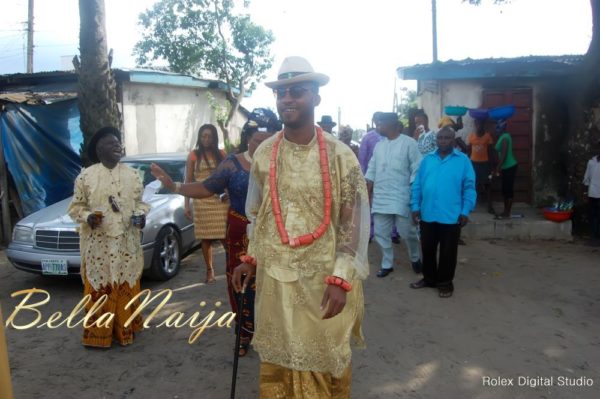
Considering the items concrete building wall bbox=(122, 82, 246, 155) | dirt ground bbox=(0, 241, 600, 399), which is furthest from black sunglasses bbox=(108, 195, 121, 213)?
concrete building wall bbox=(122, 82, 246, 155)

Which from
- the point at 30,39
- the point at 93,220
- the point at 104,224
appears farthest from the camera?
the point at 30,39

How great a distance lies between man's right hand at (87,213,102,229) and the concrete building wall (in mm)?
8825

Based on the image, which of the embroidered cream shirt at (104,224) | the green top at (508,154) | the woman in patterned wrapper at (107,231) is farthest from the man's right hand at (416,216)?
the green top at (508,154)

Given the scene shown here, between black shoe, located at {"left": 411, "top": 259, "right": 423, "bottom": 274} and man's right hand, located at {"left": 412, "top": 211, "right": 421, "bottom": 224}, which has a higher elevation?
man's right hand, located at {"left": 412, "top": 211, "right": 421, "bottom": 224}

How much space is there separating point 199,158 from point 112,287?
2.12m

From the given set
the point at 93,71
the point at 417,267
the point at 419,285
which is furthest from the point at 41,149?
the point at 419,285

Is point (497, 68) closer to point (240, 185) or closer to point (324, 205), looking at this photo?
point (240, 185)

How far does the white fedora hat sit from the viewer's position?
8.54 feet

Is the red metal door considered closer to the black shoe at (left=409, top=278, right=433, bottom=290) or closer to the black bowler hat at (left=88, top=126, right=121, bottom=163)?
the black shoe at (left=409, top=278, right=433, bottom=290)

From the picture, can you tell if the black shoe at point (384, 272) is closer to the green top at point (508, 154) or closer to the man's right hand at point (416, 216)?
the man's right hand at point (416, 216)

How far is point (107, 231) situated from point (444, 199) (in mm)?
3352

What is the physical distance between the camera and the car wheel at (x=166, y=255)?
621 centimetres

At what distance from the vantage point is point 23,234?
603 centimetres

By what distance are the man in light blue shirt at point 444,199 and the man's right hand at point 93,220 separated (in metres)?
3.31
